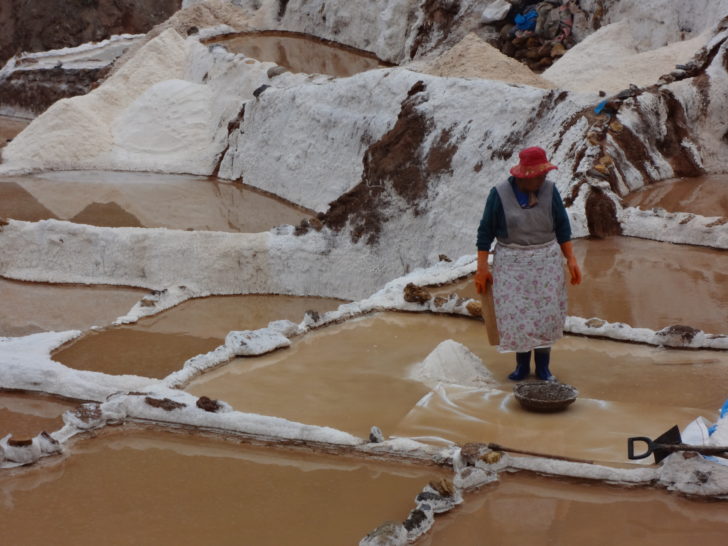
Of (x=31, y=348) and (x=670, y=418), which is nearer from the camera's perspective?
(x=670, y=418)

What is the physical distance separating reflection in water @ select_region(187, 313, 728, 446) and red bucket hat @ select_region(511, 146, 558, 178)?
984mm

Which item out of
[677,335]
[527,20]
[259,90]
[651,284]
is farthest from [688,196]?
[259,90]

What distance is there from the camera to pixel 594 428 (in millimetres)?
4109

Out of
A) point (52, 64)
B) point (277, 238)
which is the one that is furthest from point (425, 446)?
point (52, 64)

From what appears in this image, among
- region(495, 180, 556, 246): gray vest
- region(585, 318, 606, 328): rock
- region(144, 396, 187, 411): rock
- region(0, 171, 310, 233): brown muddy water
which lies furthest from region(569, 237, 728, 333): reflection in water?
region(0, 171, 310, 233): brown muddy water

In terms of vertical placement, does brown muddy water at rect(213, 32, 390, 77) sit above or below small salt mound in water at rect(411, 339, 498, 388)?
above

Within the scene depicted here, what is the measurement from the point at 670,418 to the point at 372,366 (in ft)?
5.05

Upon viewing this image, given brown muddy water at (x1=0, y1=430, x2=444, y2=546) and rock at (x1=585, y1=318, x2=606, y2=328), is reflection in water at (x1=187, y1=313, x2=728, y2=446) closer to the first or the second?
rock at (x1=585, y1=318, x2=606, y2=328)

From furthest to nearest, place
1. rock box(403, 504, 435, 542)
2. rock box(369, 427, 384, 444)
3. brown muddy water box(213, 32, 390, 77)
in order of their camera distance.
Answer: brown muddy water box(213, 32, 390, 77) < rock box(369, 427, 384, 444) < rock box(403, 504, 435, 542)

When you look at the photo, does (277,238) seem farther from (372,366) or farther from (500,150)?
(372,366)

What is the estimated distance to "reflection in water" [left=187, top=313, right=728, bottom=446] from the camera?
4230 millimetres

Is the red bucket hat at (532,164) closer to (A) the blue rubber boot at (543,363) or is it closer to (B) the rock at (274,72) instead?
(A) the blue rubber boot at (543,363)

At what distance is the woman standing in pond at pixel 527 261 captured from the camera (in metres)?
4.39

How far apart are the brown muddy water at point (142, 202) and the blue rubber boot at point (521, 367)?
6345 millimetres
